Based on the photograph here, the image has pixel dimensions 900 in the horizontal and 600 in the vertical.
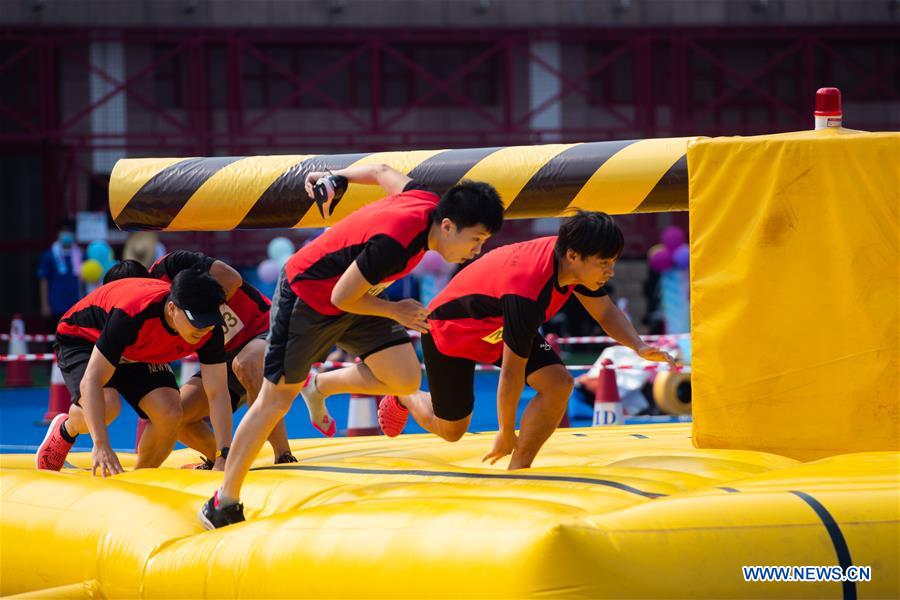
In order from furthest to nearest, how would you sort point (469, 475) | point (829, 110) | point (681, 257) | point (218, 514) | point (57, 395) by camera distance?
point (681, 257)
point (57, 395)
point (829, 110)
point (469, 475)
point (218, 514)

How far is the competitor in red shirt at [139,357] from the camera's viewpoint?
5.21 m

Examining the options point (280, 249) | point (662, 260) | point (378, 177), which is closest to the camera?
point (378, 177)

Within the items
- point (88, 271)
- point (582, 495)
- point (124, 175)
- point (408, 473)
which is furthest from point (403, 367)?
point (88, 271)

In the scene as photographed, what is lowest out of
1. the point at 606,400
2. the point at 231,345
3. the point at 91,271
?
the point at 606,400

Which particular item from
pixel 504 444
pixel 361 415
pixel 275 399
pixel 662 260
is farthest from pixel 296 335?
pixel 662 260

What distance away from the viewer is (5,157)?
60.4 ft

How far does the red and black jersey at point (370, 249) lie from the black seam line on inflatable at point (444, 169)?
2.83 ft

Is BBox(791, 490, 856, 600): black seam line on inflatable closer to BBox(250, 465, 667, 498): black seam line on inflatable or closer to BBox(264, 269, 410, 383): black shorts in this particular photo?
BBox(250, 465, 667, 498): black seam line on inflatable

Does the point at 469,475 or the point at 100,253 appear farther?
the point at 100,253

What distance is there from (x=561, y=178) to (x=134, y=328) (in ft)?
6.16

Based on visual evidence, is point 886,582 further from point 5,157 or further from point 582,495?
point 5,157

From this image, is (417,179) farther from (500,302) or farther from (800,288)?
(800,288)

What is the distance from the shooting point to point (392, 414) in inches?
236

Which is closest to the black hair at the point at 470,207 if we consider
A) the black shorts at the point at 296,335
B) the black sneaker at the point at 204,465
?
the black shorts at the point at 296,335
